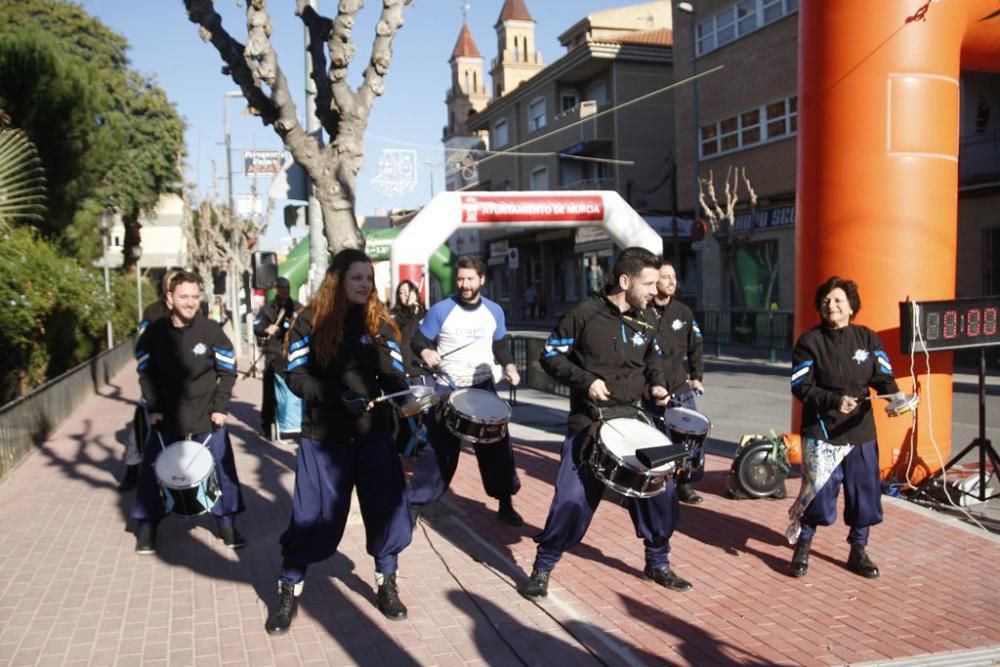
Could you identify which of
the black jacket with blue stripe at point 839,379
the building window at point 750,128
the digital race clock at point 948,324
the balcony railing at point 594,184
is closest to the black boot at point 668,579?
the black jacket with blue stripe at point 839,379

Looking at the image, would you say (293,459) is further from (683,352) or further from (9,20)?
(9,20)

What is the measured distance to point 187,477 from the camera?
562 cm

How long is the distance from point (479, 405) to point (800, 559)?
2.17 metres

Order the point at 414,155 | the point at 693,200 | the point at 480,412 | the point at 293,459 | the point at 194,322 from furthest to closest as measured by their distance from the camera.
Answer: the point at 693,200
the point at 414,155
the point at 293,459
the point at 194,322
the point at 480,412

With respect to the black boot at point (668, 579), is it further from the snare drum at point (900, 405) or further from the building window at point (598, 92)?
the building window at point (598, 92)

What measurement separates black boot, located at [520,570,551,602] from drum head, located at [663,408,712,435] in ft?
4.23

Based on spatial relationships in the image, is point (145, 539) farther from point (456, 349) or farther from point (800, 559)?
point (800, 559)

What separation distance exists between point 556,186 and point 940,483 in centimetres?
3651

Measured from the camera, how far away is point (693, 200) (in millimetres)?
32469

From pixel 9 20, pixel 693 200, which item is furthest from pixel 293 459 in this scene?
pixel 693 200

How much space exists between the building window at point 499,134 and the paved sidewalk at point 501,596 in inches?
1727

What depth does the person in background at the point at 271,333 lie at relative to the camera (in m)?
10.3

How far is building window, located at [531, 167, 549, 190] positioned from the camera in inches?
1726

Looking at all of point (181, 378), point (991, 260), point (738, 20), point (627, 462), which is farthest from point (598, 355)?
point (738, 20)
